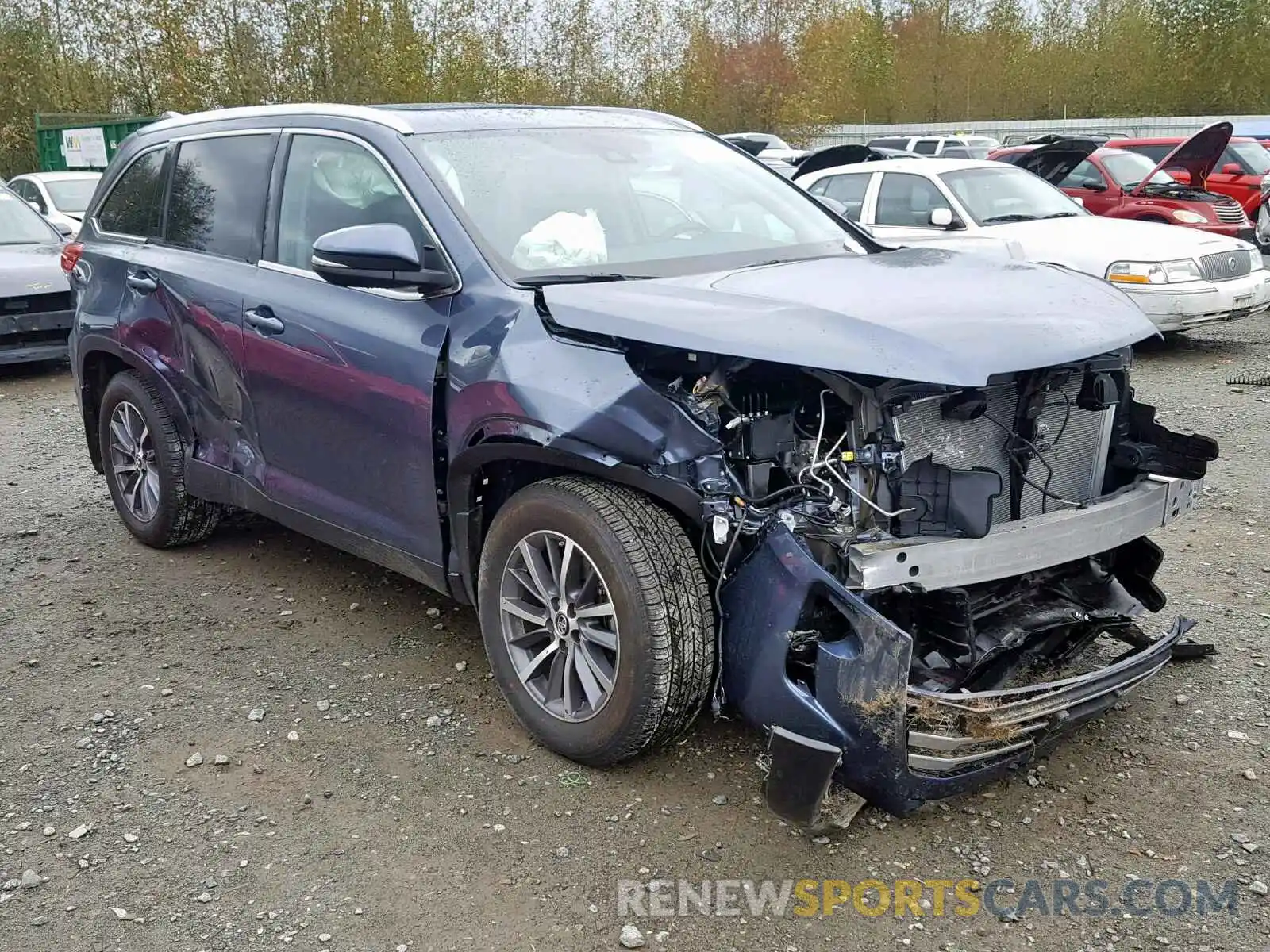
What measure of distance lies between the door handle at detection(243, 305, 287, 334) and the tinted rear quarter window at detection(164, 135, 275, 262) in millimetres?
250

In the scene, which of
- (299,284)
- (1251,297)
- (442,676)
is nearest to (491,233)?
(299,284)

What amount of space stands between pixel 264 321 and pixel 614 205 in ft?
4.37

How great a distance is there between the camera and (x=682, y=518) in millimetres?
3184

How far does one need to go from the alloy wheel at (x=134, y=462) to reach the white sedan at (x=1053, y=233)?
532 centimetres

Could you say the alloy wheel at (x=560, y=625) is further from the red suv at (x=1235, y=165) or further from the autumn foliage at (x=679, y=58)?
the autumn foliage at (x=679, y=58)

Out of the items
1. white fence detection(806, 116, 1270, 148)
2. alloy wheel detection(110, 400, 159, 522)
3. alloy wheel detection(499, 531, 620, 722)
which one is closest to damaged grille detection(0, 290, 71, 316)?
alloy wheel detection(110, 400, 159, 522)

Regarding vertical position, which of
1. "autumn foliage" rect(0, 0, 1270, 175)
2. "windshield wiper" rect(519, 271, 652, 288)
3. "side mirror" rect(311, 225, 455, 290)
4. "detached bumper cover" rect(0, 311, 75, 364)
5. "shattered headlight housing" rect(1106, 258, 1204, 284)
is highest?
"autumn foliage" rect(0, 0, 1270, 175)

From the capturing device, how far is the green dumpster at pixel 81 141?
22.5m

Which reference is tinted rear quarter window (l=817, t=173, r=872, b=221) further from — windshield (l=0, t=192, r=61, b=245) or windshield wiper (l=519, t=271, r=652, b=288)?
windshield wiper (l=519, t=271, r=652, b=288)

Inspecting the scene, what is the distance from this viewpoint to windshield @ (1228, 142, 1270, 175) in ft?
52.1

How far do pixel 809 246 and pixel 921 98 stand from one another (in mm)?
46073

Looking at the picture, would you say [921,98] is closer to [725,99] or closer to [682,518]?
[725,99]

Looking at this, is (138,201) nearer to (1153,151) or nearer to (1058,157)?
(1058,157)

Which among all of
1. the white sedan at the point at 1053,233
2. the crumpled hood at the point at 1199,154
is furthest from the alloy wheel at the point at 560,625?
the crumpled hood at the point at 1199,154
